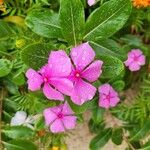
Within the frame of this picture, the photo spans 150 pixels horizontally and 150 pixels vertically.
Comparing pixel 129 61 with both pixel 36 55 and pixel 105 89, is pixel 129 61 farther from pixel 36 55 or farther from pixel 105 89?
pixel 36 55

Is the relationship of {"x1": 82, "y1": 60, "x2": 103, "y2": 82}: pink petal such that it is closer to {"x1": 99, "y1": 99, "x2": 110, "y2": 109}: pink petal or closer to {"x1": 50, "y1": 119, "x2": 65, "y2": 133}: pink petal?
{"x1": 50, "y1": 119, "x2": 65, "y2": 133}: pink petal

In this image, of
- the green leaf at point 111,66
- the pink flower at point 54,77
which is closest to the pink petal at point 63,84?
the pink flower at point 54,77

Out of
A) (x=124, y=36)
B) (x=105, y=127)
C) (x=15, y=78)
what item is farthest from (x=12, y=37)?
(x=105, y=127)

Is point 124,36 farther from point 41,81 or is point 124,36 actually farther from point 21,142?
point 41,81

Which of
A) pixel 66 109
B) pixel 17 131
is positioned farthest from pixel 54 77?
pixel 17 131

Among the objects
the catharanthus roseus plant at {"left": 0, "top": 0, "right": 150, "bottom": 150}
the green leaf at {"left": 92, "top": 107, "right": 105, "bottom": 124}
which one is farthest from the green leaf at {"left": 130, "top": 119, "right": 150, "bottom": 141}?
the green leaf at {"left": 92, "top": 107, "right": 105, "bottom": 124}

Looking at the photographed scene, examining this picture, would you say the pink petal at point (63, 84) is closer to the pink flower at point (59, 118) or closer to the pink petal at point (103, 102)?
the pink flower at point (59, 118)
